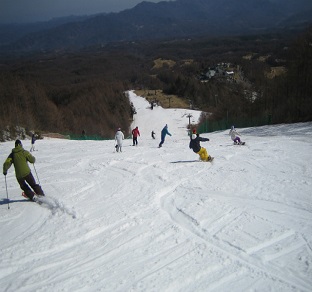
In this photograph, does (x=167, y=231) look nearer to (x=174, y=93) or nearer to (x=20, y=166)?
(x=20, y=166)

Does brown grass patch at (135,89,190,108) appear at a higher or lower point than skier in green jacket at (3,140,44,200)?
lower

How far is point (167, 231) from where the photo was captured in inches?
240

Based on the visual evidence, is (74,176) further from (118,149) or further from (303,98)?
(303,98)

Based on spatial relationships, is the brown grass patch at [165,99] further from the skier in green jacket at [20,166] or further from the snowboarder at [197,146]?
the skier in green jacket at [20,166]

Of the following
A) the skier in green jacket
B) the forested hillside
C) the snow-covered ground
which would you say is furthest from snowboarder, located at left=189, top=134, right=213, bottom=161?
the forested hillside

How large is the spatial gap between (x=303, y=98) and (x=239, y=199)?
29.6m

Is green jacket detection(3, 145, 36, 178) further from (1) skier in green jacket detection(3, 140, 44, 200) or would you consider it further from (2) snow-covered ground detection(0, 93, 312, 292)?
(2) snow-covered ground detection(0, 93, 312, 292)

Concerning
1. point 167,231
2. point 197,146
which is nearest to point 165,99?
point 197,146

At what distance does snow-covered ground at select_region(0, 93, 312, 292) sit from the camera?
464 cm

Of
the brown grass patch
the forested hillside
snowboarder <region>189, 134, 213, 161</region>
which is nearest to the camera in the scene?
snowboarder <region>189, 134, 213, 161</region>

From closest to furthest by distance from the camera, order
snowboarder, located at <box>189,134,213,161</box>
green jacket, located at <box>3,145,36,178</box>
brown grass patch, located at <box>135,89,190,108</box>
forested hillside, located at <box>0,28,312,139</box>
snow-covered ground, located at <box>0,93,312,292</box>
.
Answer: snow-covered ground, located at <box>0,93,312,292</box> < green jacket, located at <box>3,145,36,178</box> < snowboarder, located at <box>189,134,213,161</box> < forested hillside, located at <box>0,28,312,139</box> < brown grass patch, located at <box>135,89,190,108</box>

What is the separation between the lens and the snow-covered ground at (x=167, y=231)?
464cm

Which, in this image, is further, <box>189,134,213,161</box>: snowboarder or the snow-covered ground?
<box>189,134,213,161</box>: snowboarder

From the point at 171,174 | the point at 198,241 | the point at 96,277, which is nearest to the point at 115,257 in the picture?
the point at 96,277
